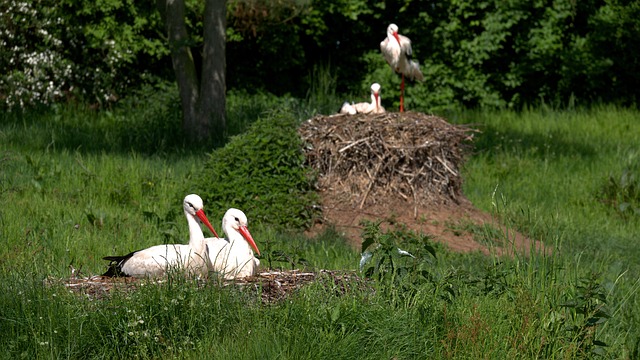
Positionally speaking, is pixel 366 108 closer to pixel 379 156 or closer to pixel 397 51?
pixel 379 156

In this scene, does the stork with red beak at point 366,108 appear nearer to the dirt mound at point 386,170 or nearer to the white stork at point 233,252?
the dirt mound at point 386,170

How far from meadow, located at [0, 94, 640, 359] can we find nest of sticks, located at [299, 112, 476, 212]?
1.04 metres

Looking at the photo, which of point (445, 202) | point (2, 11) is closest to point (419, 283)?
point (445, 202)

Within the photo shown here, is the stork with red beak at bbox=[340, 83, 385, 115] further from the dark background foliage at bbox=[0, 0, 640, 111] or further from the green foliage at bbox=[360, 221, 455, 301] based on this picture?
the green foliage at bbox=[360, 221, 455, 301]

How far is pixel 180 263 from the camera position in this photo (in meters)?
7.53

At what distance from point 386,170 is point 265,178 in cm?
161

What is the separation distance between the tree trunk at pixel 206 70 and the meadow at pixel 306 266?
1.41ft

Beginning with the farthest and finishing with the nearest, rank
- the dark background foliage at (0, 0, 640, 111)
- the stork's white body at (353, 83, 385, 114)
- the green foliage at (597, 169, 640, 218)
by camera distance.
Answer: the dark background foliage at (0, 0, 640, 111) → the green foliage at (597, 169, 640, 218) → the stork's white body at (353, 83, 385, 114)

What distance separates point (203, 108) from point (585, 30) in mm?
8692

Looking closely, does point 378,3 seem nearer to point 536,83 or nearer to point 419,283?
point 536,83

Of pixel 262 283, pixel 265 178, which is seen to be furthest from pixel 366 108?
pixel 262 283

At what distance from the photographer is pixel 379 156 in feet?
40.2

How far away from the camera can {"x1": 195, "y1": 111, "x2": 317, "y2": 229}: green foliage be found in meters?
11.4

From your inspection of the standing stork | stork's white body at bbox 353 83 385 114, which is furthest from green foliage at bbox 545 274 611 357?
the standing stork
